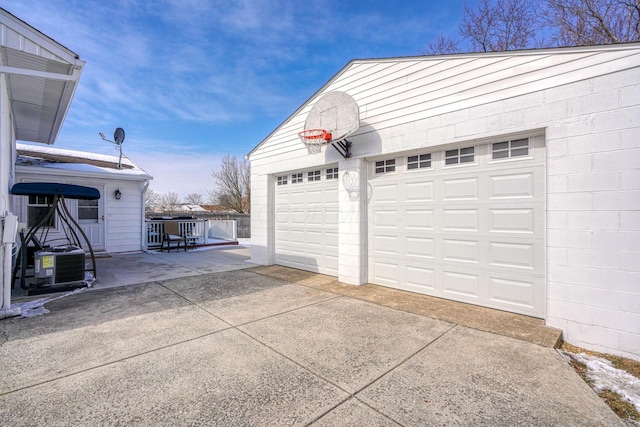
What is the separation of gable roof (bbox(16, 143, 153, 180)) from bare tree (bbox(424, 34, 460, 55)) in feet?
41.4

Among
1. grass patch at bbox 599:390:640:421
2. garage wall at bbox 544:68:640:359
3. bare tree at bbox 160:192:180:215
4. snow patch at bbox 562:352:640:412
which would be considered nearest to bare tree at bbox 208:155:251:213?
bare tree at bbox 160:192:180:215

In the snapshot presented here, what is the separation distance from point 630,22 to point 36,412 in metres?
14.5

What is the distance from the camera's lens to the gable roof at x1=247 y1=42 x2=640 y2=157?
10.4 ft

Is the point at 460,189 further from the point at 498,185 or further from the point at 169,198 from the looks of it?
the point at 169,198

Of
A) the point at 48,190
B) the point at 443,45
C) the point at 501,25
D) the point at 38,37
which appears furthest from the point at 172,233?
the point at 501,25

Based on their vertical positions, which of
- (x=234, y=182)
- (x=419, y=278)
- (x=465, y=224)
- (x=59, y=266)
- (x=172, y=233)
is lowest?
(x=419, y=278)

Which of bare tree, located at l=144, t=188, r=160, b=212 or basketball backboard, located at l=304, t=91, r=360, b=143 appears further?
bare tree, located at l=144, t=188, r=160, b=212

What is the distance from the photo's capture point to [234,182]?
23.4m

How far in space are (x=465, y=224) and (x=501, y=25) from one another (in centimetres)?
1073

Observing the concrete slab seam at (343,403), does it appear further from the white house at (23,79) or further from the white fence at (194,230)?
the white fence at (194,230)

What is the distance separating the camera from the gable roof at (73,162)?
27.6ft

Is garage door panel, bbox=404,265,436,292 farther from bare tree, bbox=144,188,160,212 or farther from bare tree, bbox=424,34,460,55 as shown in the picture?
bare tree, bbox=144,188,160,212

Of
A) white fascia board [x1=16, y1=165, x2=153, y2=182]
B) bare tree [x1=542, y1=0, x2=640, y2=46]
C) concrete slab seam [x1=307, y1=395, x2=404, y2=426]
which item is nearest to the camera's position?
concrete slab seam [x1=307, y1=395, x2=404, y2=426]

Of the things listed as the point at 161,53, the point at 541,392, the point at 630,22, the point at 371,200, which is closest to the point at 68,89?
the point at 161,53
